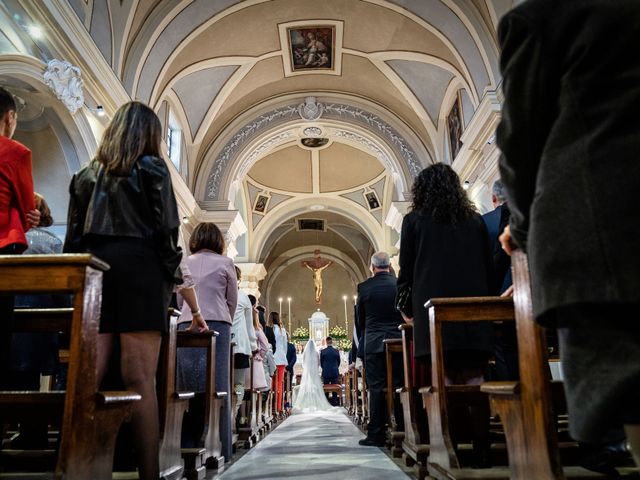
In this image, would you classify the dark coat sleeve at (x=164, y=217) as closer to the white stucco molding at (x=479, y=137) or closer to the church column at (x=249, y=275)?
the white stucco molding at (x=479, y=137)

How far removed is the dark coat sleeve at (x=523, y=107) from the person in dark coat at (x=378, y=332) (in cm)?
353

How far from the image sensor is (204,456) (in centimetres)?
331

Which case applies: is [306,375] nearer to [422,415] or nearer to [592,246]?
[422,415]

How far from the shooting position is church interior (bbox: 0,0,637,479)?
104 inches

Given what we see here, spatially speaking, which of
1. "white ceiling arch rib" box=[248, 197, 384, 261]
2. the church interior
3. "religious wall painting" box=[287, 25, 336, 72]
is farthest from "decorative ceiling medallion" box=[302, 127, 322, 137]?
"white ceiling arch rib" box=[248, 197, 384, 261]

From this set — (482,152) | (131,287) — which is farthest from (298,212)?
(131,287)

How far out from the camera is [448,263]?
115 inches

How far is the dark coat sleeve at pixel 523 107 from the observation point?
105cm

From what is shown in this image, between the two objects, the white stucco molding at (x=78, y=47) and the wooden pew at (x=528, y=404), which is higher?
the white stucco molding at (x=78, y=47)

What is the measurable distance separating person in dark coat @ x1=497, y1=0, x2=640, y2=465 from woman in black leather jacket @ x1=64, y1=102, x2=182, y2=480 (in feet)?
5.08

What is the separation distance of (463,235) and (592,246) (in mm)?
2054

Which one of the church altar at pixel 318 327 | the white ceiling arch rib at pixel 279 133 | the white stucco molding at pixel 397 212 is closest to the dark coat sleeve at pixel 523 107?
the white stucco molding at pixel 397 212

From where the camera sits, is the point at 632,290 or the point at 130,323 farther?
the point at 130,323

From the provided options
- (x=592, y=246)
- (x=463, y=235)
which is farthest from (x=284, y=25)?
(x=592, y=246)
